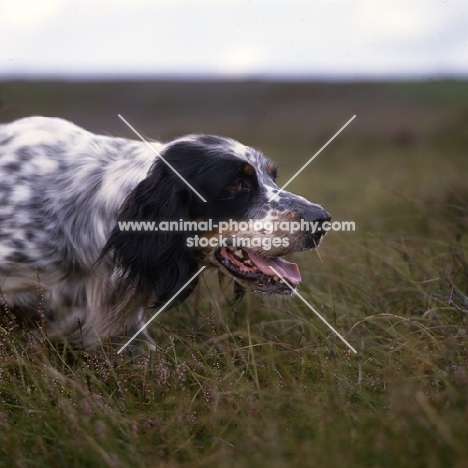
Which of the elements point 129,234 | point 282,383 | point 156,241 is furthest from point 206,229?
point 282,383

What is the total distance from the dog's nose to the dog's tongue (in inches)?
7.6

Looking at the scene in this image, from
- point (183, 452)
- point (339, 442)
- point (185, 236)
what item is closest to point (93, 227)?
point (185, 236)

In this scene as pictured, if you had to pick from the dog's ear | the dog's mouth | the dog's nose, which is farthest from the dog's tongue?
the dog's ear

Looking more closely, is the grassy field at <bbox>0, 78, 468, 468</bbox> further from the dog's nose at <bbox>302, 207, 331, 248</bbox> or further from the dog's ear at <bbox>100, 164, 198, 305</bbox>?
the dog's nose at <bbox>302, 207, 331, 248</bbox>

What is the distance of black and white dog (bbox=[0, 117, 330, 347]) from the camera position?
340cm

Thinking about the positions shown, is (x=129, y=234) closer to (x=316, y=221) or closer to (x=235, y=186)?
(x=235, y=186)

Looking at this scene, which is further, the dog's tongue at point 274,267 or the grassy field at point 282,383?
the dog's tongue at point 274,267

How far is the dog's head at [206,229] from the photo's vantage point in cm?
338

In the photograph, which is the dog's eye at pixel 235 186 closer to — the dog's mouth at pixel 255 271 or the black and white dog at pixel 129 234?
the black and white dog at pixel 129 234

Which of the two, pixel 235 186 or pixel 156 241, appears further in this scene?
pixel 235 186

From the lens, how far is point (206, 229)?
135 inches

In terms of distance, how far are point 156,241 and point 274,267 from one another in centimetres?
63

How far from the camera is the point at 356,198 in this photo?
914 cm

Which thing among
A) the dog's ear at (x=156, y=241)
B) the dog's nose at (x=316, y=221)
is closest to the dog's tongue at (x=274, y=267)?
the dog's nose at (x=316, y=221)
